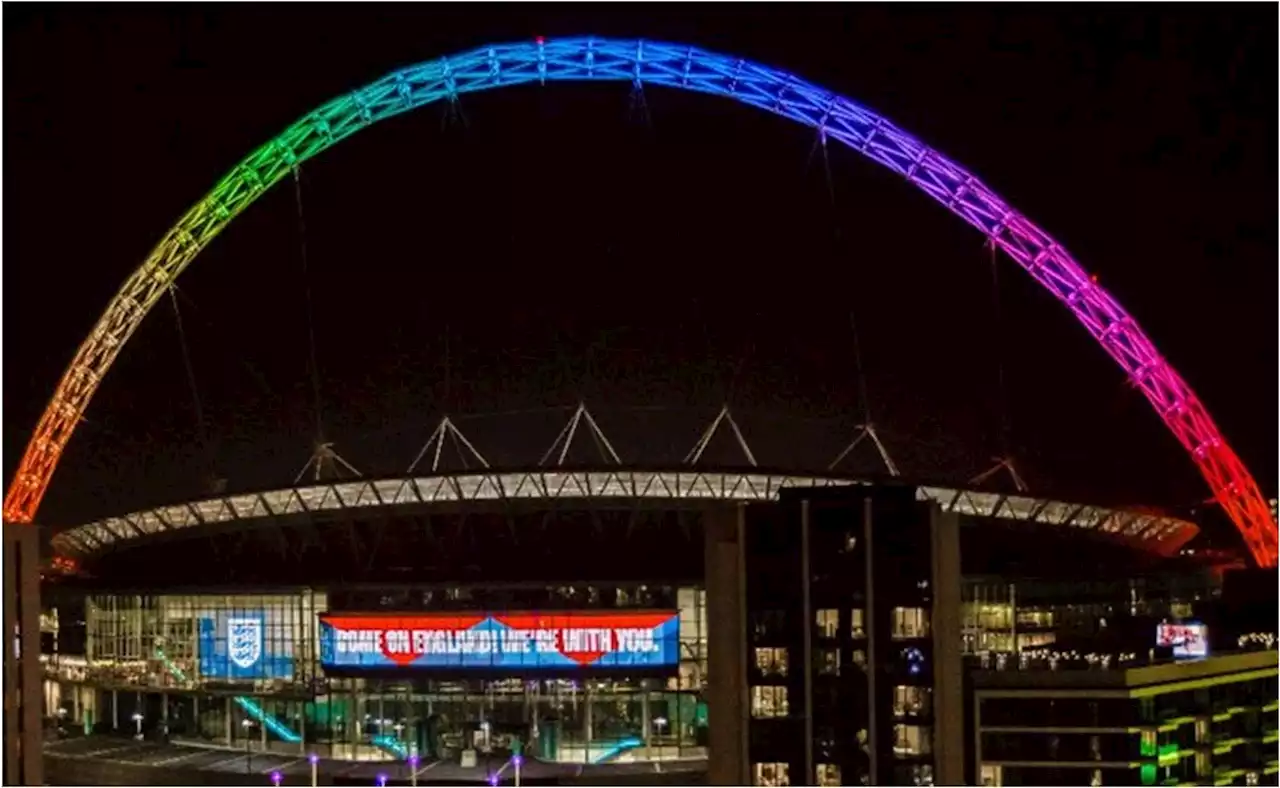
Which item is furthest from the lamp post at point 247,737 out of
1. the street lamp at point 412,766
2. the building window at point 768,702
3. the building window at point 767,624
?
the building window at point 767,624

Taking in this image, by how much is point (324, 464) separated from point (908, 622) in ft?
115

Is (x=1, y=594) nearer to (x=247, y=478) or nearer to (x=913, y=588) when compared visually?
(x=913, y=588)

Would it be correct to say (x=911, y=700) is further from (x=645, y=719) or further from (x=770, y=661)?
(x=645, y=719)

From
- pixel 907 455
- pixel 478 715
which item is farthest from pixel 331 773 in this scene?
pixel 907 455

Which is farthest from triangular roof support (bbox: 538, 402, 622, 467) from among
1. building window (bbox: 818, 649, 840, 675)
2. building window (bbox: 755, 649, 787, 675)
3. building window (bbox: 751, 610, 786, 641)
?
building window (bbox: 818, 649, 840, 675)

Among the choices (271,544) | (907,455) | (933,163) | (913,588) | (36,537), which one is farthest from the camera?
(907,455)

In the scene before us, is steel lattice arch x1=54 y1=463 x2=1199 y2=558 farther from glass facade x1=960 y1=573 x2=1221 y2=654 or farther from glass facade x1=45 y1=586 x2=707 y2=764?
glass facade x1=45 y1=586 x2=707 y2=764

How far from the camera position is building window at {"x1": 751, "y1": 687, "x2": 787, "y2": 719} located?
160 feet

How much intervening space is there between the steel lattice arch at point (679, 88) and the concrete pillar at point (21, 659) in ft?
77.4

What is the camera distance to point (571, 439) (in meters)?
72.9

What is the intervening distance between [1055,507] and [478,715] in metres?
→ 27.3

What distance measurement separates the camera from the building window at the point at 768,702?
1916 inches

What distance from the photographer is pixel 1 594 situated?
37.1m

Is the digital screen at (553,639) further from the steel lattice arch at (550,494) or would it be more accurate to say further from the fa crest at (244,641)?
the steel lattice arch at (550,494)
